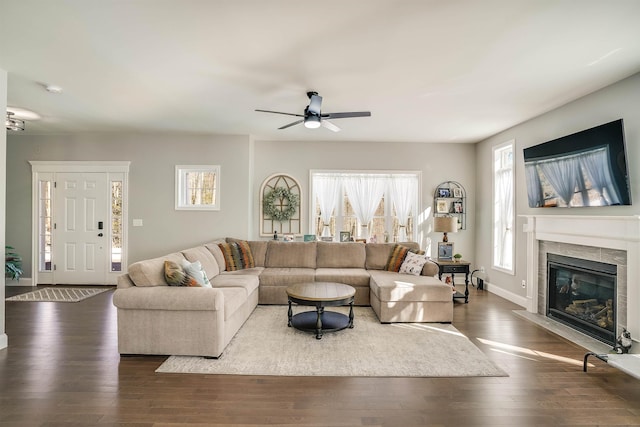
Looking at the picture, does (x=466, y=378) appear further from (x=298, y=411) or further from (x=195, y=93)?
(x=195, y=93)

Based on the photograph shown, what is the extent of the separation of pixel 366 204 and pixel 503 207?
7.81 ft

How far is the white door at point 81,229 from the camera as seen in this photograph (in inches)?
254

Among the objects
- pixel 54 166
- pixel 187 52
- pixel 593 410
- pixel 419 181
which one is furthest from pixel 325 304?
pixel 54 166

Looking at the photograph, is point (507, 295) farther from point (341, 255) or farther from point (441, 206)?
point (341, 255)

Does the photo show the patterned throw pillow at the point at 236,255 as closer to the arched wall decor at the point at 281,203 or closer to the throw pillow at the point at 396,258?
the arched wall decor at the point at 281,203

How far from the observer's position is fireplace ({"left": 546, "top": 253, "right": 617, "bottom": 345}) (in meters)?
3.76

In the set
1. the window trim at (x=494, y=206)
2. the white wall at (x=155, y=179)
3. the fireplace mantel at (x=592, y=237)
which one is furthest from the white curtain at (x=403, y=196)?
the white wall at (x=155, y=179)

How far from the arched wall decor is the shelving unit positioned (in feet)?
8.68

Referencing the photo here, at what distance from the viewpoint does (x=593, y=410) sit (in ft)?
8.02

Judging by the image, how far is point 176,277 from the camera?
3418 millimetres

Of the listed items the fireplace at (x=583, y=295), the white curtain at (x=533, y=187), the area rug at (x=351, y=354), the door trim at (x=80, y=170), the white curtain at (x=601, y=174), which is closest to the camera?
the area rug at (x=351, y=354)

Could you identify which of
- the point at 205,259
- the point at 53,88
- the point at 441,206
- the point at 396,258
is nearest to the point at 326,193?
the point at 396,258

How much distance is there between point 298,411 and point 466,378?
1.43 meters

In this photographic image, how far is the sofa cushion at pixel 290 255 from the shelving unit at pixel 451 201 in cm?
265
